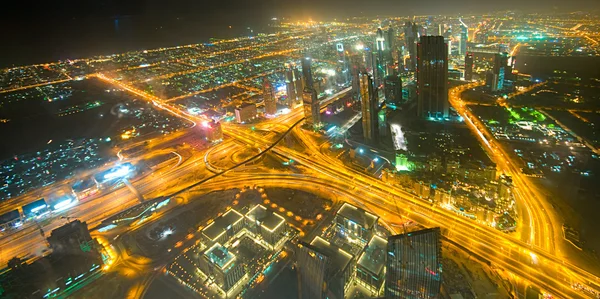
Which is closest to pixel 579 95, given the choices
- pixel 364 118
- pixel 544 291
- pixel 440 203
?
pixel 364 118

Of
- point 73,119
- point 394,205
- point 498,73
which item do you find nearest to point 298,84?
point 394,205

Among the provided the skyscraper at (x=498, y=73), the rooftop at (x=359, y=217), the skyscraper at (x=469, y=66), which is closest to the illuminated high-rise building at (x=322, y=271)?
the rooftop at (x=359, y=217)

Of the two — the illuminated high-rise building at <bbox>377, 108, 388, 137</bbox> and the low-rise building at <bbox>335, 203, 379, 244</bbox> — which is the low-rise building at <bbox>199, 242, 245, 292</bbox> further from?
the illuminated high-rise building at <bbox>377, 108, 388, 137</bbox>

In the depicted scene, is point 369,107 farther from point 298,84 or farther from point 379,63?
point 379,63

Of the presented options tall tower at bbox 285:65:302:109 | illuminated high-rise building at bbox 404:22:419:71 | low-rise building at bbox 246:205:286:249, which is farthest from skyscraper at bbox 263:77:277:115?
illuminated high-rise building at bbox 404:22:419:71

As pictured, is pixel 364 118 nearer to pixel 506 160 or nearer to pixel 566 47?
pixel 506 160

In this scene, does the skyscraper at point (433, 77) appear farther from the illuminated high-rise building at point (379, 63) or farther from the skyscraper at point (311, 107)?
the skyscraper at point (311, 107)

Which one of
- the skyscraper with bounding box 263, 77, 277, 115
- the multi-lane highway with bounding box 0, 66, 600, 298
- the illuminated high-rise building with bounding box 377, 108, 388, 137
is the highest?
the skyscraper with bounding box 263, 77, 277, 115
